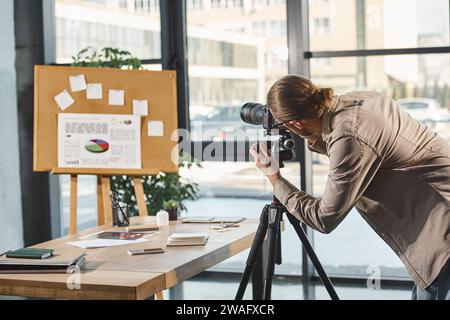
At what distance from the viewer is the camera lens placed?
2.79 metres

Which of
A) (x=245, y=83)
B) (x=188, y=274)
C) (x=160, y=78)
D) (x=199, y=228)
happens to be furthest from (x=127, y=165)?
(x=188, y=274)

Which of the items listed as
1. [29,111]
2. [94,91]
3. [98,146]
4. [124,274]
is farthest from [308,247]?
[29,111]

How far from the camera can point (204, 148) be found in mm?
5465

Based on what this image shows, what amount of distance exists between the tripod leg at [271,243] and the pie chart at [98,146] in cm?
185

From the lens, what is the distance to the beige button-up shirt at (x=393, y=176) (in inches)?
89.4

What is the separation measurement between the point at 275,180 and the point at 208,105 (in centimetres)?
298

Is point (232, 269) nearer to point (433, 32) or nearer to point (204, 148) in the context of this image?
point (204, 148)

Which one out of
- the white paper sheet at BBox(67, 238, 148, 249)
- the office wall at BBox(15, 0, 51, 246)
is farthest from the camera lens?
the office wall at BBox(15, 0, 51, 246)

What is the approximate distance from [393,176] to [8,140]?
3542 mm

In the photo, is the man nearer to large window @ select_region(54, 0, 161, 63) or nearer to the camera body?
the camera body

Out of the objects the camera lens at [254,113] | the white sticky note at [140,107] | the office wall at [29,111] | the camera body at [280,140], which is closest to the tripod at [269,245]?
the camera body at [280,140]

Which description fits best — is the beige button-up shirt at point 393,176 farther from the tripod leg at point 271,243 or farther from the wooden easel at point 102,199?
the wooden easel at point 102,199

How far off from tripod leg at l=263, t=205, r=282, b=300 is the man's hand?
0.20 m

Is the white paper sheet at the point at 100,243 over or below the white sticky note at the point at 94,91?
below
